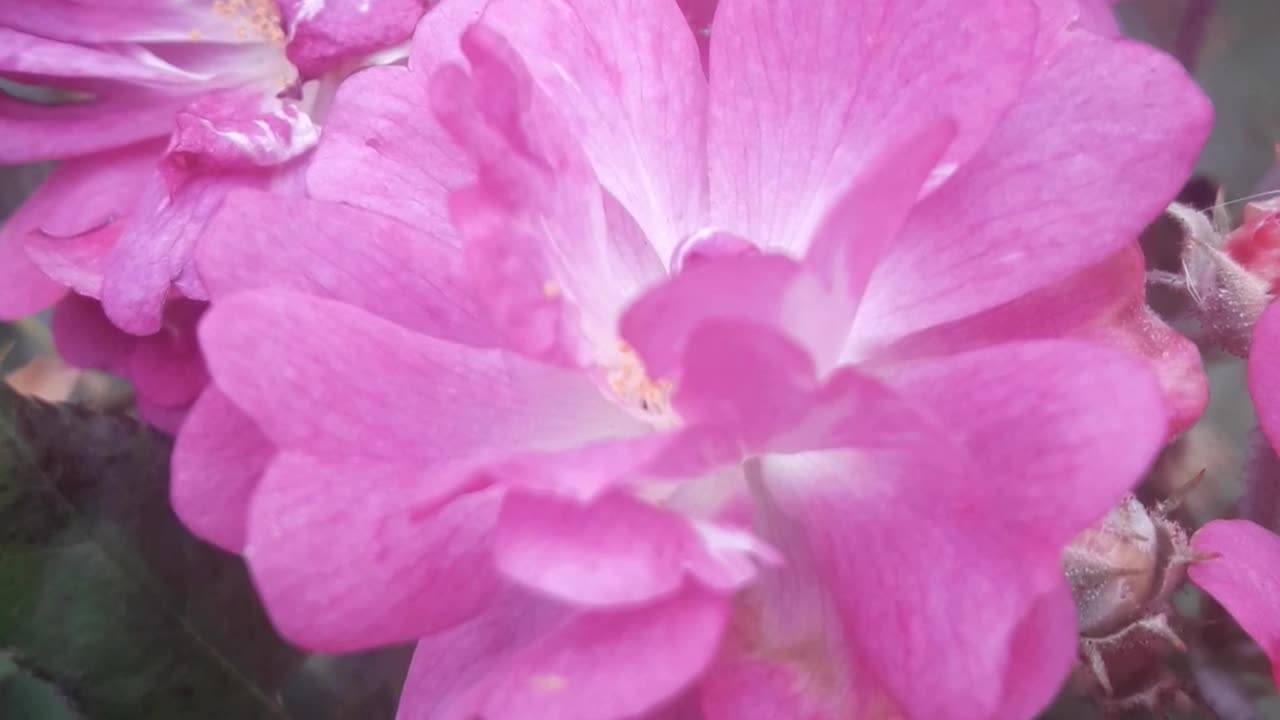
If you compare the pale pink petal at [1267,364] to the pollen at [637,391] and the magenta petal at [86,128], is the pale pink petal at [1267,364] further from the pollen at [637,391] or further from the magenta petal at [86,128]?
the magenta petal at [86,128]

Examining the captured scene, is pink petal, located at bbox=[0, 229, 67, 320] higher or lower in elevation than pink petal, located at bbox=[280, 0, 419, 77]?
lower

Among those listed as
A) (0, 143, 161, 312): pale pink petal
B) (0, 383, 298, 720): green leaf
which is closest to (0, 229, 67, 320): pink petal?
(0, 143, 161, 312): pale pink petal

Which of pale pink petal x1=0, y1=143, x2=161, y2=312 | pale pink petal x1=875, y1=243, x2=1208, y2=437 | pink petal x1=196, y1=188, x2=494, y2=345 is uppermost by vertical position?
pale pink petal x1=875, y1=243, x2=1208, y2=437

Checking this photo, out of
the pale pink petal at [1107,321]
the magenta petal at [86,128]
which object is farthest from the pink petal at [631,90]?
the magenta petal at [86,128]

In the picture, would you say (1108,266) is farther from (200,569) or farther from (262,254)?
(200,569)

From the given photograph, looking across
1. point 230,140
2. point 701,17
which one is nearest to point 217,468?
point 230,140

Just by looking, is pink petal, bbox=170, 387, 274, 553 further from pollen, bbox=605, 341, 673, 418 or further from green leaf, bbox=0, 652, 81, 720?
green leaf, bbox=0, 652, 81, 720
